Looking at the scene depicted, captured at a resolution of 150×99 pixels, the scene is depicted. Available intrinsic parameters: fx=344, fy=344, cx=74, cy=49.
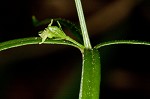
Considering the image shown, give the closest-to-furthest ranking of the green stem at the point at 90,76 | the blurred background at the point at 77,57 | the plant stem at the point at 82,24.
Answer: the green stem at the point at 90,76 → the plant stem at the point at 82,24 → the blurred background at the point at 77,57

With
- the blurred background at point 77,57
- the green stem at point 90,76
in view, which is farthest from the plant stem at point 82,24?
the blurred background at point 77,57

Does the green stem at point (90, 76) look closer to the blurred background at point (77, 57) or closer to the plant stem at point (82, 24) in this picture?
the plant stem at point (82, 24)

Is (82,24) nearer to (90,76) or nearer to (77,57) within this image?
(90,76)

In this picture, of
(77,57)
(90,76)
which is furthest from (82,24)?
(77,57)

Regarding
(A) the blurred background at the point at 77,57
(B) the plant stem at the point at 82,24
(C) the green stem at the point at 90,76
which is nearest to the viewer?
(C) the green stem at the point at 90,76

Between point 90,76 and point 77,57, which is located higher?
point 77,57

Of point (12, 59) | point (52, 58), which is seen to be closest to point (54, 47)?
point (52, 58)
